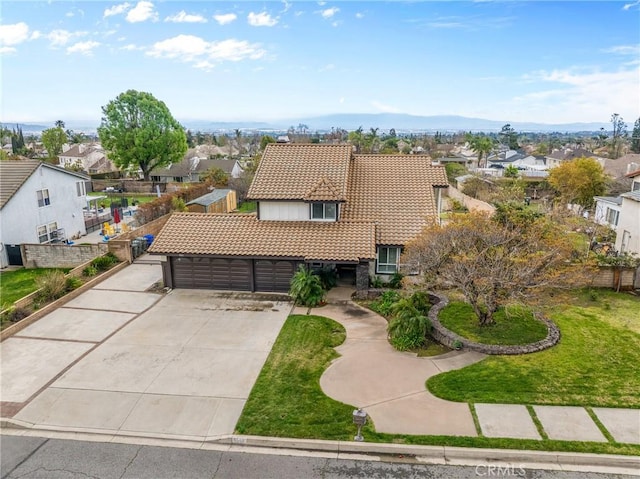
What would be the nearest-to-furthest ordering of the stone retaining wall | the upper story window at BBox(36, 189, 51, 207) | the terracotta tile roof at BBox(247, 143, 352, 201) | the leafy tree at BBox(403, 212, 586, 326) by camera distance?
the leafy tree at BBox(403, 212, 586, 326), the stone retaining wall, the terracotta tile roof at BBox(247, 143, 352, 201), the upper story window at BBox(36, 189, 51, 207)

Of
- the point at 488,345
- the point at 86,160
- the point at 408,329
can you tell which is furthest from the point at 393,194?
the point at 86,160

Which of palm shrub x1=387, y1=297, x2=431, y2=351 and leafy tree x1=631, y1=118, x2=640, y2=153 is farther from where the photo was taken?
leafy tree x1=631, y1=118, x2=640, y2=153

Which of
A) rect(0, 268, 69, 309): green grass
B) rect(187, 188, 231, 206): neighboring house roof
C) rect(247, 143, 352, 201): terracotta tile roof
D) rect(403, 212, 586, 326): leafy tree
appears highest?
rect(247, 143, 352, 201): terracotta tile roof

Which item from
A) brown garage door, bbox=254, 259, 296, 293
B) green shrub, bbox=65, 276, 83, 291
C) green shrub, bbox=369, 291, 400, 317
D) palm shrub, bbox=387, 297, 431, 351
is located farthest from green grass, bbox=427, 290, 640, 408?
green shrub, bbox=65, 276, 83, 291

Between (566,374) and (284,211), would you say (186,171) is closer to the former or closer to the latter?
(284,211)

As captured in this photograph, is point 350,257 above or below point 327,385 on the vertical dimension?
above

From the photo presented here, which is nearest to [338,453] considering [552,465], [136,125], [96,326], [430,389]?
[430,389]

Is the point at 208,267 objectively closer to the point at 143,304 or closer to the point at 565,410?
the point at 143,304

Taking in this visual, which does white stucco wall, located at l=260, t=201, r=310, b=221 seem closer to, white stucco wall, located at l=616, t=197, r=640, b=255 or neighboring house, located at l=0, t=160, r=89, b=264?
neighboring house, located at l=0, t=160, r=89, b=264
